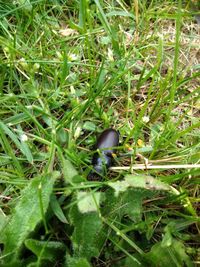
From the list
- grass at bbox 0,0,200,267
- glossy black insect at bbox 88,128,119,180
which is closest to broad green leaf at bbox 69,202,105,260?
grass at bbox 0,0,200,267

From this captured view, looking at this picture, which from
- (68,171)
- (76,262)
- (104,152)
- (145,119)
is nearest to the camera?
(76,262)

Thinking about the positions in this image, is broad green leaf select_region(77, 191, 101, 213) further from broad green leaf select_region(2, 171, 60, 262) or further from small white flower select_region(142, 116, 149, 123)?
small white flower select_region(142, 116, 149, 123)

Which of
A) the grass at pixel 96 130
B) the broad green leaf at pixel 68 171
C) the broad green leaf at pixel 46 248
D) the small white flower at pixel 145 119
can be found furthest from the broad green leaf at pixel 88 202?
the small white flower at pixel 145 119

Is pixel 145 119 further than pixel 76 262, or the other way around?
pixel 145 119

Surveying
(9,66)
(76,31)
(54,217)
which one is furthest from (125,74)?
(54,217)

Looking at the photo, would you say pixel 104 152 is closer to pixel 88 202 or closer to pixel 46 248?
pixel 88 202

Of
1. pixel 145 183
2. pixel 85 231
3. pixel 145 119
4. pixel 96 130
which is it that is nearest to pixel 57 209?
pixel 85 231

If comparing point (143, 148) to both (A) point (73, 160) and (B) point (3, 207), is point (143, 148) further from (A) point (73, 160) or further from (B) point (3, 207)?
(B) point (3, 207)
